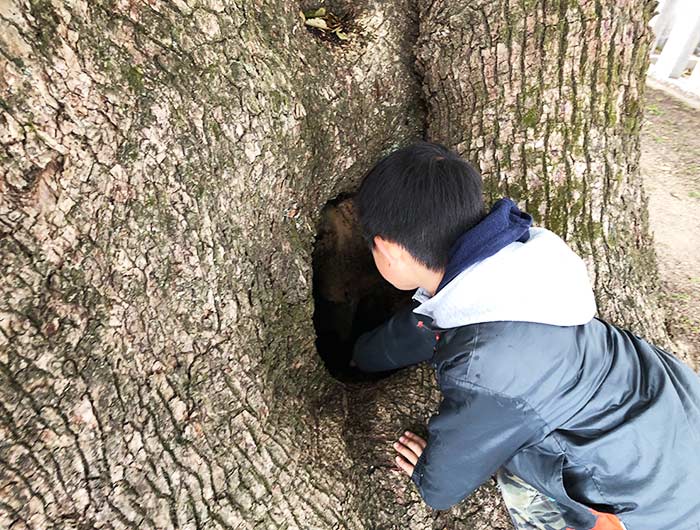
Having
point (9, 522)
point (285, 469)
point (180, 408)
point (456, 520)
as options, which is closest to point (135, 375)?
point (180, 408)

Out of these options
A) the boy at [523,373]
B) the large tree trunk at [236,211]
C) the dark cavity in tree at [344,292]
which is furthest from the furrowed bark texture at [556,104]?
the dark cavity in tree at [344,292]

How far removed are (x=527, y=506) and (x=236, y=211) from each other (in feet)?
4.73

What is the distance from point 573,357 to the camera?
172 centimetres

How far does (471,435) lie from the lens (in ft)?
5.55

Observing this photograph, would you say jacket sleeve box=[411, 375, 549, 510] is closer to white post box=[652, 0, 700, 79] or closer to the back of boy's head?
the back of boy's head

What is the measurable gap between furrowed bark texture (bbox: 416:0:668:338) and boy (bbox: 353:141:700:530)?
0.57m

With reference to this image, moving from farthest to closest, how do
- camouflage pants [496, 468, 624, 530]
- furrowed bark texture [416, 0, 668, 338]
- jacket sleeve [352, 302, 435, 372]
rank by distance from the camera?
1. jacket sleeve [352, 302, 435, 372]
2. furrowed bark texture [416, 0, 668, 338]
3. camouflage pants [496, 468, 624, 530]

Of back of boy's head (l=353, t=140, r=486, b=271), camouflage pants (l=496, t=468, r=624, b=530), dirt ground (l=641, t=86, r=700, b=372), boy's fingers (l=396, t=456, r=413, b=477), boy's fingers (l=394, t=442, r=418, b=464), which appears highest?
back of boy's head (l=353, t=140, r=486, b=271)

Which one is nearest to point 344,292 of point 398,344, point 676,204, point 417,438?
point 398,344

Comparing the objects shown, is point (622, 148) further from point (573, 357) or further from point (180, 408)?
point (180, 408)

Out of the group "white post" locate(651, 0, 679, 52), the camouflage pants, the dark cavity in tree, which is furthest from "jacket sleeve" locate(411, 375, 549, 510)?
"white post" locate(651, 0, 679, 52)

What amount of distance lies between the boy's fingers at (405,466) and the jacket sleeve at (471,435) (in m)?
0.13

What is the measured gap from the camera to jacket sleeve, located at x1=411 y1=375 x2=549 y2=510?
1654 mm

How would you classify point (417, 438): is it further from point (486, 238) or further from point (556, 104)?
point (556, 104)
